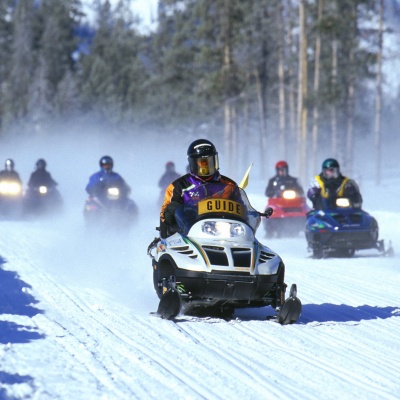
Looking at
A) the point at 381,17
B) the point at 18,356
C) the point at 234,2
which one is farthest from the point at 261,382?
the point at 234,2

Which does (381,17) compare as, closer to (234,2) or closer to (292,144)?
(234,2)

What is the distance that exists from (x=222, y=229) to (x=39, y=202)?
725 inches

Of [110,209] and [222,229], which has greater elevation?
[222,229]

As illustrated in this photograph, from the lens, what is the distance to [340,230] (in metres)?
17.1

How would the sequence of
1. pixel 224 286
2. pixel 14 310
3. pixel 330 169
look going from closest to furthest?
pixel 224 286
pixel 14 310
pixel 330 169

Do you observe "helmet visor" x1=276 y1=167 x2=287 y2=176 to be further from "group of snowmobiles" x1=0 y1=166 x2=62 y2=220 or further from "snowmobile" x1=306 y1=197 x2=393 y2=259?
"group of snowmobiles" x1=0 y1=166 x2=62 y2=220

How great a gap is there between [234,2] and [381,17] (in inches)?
360

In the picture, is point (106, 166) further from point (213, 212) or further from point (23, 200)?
point (213, 212)

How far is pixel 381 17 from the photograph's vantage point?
2014 inches

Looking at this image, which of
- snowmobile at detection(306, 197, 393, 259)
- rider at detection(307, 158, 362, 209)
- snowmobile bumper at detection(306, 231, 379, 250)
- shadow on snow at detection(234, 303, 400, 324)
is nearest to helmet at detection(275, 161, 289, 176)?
rider at detection(307, 158, 362, 209)

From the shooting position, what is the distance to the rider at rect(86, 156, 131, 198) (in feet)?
70.9

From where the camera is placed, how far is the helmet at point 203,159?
995 centimetres

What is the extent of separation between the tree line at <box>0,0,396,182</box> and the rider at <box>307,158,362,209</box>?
26.1 meters

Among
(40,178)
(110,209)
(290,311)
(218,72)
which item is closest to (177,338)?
(290,311)
